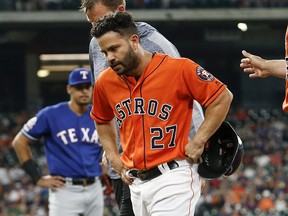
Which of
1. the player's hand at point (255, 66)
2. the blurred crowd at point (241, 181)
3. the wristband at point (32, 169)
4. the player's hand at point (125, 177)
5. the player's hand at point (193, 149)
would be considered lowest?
the blurred crowd at point (241, 181)

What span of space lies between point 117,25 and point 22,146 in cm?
381

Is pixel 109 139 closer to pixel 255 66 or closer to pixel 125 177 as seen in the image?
pixel 125 177

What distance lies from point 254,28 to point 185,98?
20857 mm

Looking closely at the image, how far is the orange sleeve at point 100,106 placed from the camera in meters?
4.54

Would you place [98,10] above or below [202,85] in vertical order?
above

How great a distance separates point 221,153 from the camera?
177 inches

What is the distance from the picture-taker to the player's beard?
13.8ft

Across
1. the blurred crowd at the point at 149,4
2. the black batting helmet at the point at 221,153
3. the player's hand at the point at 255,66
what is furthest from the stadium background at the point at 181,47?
the player's hand at the point at 255,66

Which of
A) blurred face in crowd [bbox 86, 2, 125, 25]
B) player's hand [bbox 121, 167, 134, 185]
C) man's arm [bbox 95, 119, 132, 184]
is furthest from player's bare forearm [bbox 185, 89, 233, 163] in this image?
blurred face in crowd [bbox 86, 2, 125, 25]

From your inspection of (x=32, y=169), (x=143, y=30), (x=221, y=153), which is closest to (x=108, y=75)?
(x=143, y=30)

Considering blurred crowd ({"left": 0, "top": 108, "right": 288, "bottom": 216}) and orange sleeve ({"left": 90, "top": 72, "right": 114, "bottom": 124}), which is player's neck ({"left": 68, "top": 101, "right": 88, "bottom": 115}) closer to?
orange sleeve ({"left": 90, "top": 72, "right": 114, "bottom": 124})

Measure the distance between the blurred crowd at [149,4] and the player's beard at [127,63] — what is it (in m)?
19.5

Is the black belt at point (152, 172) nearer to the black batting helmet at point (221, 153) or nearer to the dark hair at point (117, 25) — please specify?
the black batting helmet at point (221, 153)

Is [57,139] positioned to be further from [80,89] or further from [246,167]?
[246,167]
